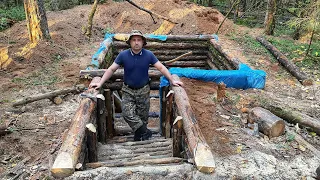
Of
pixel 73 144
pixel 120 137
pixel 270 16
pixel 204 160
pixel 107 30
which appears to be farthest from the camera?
pixel 107 30

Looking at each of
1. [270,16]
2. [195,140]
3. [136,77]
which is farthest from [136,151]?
[270,16]

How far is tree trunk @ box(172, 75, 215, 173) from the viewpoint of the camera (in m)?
3.03

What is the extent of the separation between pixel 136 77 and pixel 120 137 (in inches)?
70.3

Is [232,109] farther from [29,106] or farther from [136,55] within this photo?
[29,106]

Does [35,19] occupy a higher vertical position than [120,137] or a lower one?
higher

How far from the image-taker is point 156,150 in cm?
475

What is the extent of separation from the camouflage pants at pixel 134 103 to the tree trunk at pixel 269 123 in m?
1.89

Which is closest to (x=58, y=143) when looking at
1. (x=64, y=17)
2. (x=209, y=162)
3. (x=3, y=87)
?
(x=209, y=162)

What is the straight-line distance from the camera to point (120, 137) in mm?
5945

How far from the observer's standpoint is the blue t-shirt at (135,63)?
4562 mm

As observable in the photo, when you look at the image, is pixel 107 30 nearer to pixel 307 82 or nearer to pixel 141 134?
pixel 141 134

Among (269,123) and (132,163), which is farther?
(269,123)

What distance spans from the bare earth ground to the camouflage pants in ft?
3.02

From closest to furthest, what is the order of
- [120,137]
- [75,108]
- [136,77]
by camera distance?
[136,77] → [75,108] → [120,137]
